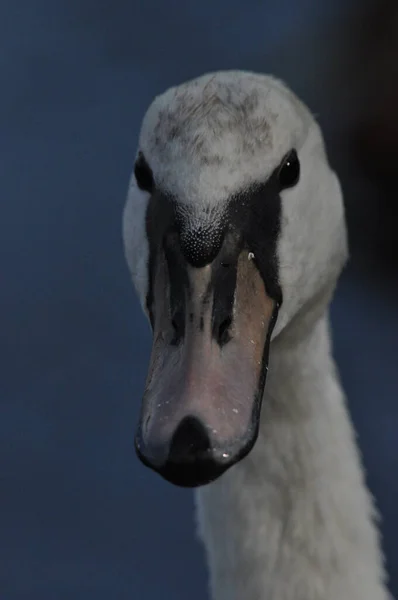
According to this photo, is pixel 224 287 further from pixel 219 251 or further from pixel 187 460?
pixel 187 460

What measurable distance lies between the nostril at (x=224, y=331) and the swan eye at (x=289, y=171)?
384 mm

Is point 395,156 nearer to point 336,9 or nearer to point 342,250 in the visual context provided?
point 336,9

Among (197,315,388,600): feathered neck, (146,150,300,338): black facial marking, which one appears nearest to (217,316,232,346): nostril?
(146,150,300,338): black facial marking

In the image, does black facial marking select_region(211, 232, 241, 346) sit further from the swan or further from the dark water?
the dark water

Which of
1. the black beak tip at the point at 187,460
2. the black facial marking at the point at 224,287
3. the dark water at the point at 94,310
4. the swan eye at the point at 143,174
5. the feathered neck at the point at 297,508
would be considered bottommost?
the dark water at the point at 94,310

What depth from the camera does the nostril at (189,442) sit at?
7.68 ft

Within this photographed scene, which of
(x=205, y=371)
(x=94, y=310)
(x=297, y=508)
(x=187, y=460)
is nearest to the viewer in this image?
(x=187, y=460)

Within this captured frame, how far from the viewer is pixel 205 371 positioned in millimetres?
2504

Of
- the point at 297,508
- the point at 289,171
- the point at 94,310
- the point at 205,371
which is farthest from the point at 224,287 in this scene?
the point at 94,310

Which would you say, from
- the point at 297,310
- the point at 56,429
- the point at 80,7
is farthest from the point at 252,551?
the point at 80,7

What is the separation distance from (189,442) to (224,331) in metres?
0.31

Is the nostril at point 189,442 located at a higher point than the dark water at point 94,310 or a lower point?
higher

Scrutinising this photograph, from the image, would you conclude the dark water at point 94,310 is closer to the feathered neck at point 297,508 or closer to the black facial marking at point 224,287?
the feathered neck at point 297,508

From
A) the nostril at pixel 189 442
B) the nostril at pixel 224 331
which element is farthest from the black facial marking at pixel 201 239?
the nostril at pixel 189 442
